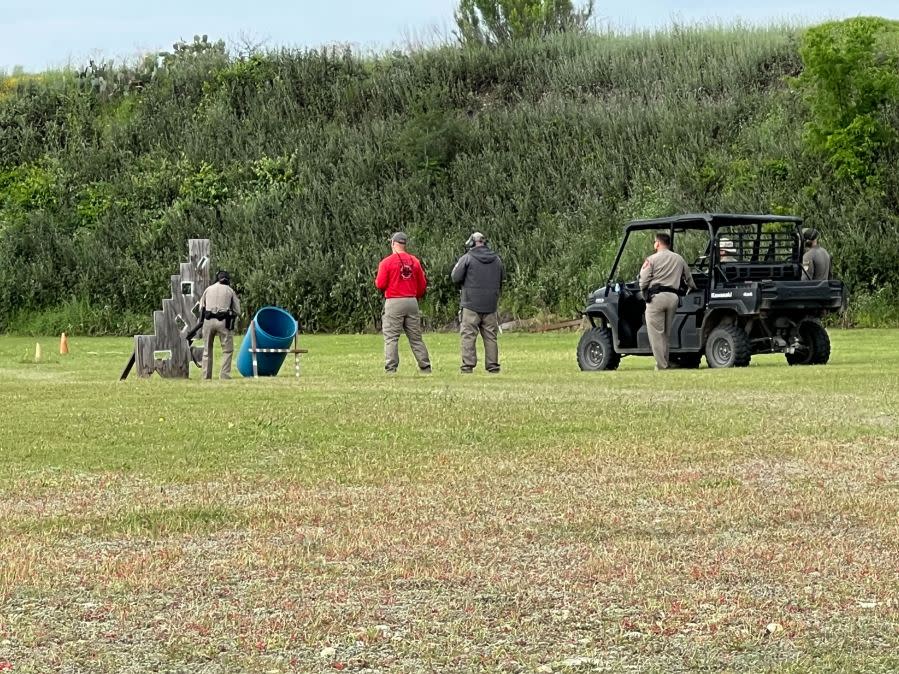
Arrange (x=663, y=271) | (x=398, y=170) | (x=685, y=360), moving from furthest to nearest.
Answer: (x=398, y=170) → (x=685, y=360) → (x=663, y=271)

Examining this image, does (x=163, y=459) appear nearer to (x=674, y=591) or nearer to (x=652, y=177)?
(x=674, y=591)

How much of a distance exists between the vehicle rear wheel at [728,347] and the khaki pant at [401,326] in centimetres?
405

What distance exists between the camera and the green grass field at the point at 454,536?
6668mm

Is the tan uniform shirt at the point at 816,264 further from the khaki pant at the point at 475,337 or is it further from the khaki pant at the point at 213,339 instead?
the khaki pant at the point at 213,339

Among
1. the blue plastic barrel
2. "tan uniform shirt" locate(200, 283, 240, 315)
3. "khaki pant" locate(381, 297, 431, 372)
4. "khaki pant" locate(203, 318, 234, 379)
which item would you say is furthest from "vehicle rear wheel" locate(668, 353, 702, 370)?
"tan uniform shirt" locate(200, 283, 240, 315)

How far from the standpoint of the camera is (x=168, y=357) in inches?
1005

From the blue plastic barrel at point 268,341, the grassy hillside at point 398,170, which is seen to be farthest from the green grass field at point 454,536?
the grassy hillside at point 398,170

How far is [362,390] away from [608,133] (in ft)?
108

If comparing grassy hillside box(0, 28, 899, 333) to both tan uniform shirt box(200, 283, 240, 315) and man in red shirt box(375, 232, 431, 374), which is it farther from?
tan uniform shirt box(200, 283, 240, 315)

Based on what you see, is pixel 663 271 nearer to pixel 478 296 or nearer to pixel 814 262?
pixel 478 296

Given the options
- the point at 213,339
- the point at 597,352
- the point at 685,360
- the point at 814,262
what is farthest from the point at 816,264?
the point at 213,339

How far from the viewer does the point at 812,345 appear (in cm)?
2581

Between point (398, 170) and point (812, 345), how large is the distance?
30132 mm

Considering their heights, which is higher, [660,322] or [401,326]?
[660,322]
